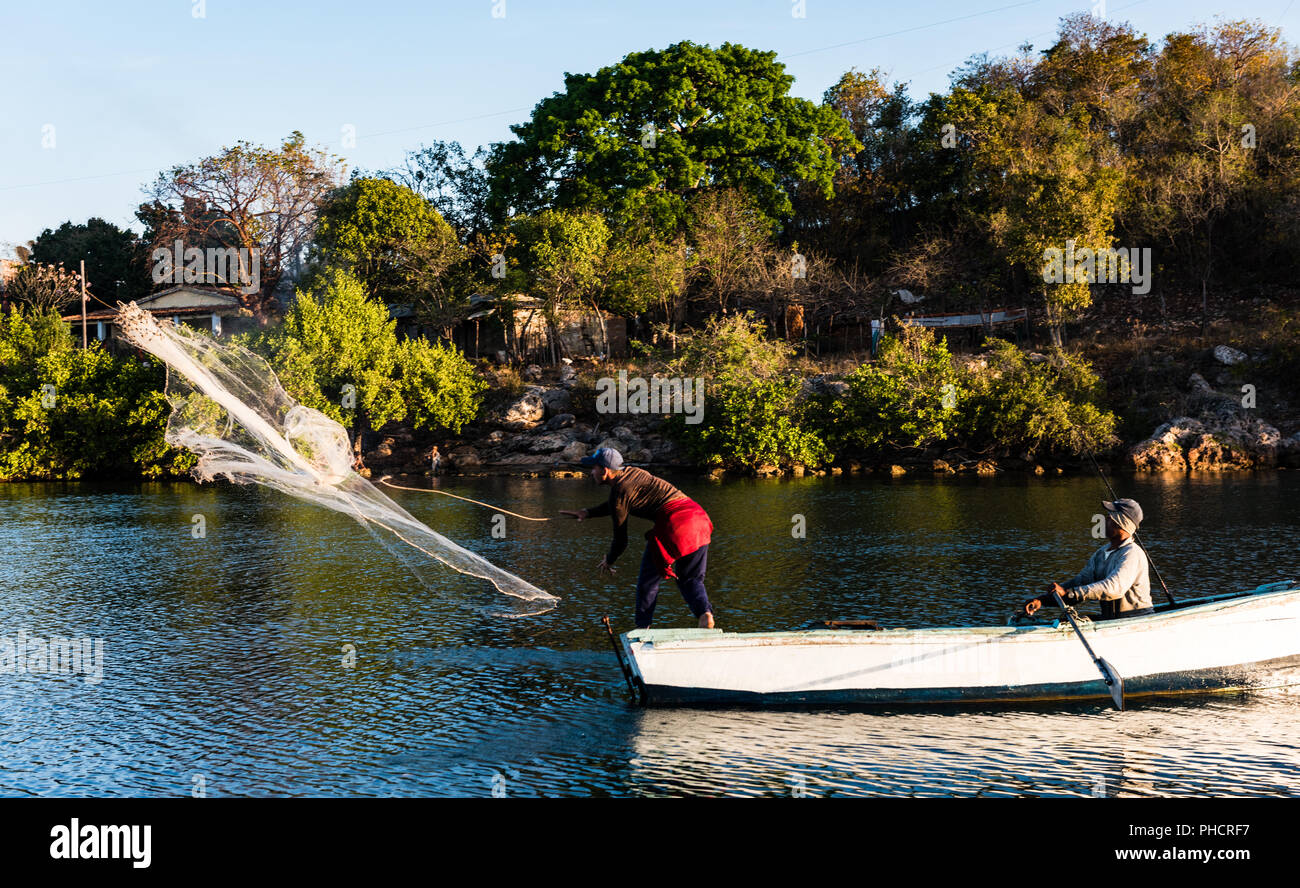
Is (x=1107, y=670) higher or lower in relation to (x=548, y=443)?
lower

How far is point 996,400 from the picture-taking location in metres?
49.0

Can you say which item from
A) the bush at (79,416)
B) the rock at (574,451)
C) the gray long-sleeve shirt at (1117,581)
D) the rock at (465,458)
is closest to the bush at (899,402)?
the rock at (574,451)

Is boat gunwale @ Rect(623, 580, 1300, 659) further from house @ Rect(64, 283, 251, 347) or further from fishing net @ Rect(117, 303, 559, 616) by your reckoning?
house @ Rect(64, 283, 251, 347)

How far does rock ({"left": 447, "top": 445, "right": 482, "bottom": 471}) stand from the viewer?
56.0 meters

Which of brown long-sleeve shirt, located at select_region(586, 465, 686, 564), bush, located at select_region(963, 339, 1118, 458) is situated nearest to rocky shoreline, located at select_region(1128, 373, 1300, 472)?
bush, located at select_region(963, 339, 1118, 458)

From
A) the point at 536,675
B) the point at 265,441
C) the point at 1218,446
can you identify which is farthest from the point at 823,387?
the point at 265,441

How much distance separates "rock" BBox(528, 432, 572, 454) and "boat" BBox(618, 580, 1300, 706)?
41468 millimetres

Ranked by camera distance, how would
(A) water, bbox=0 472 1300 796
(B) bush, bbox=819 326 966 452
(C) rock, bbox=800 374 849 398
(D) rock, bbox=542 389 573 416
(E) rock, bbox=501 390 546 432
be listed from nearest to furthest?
1. (A) water, bbox=0 472 1300 796
2. (B) bush, bbox=819 326 966 452
3. (C) rock, bbox=800 374 849 398
4. (E) rock, bbox=501 390 546 432
5. (D) rock, bbox=542 389 573 416

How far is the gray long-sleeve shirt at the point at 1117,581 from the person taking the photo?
42.4ft

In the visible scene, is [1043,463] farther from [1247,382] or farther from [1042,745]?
[1042,745]

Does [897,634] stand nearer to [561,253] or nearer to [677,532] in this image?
[677,532]

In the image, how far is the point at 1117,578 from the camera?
1298 centimetres

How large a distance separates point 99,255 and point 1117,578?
87.0m

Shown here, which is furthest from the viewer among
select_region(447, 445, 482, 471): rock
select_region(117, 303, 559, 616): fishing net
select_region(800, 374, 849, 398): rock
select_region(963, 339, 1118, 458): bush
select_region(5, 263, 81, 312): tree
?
select_region(5, 263, 81, 312): tree
